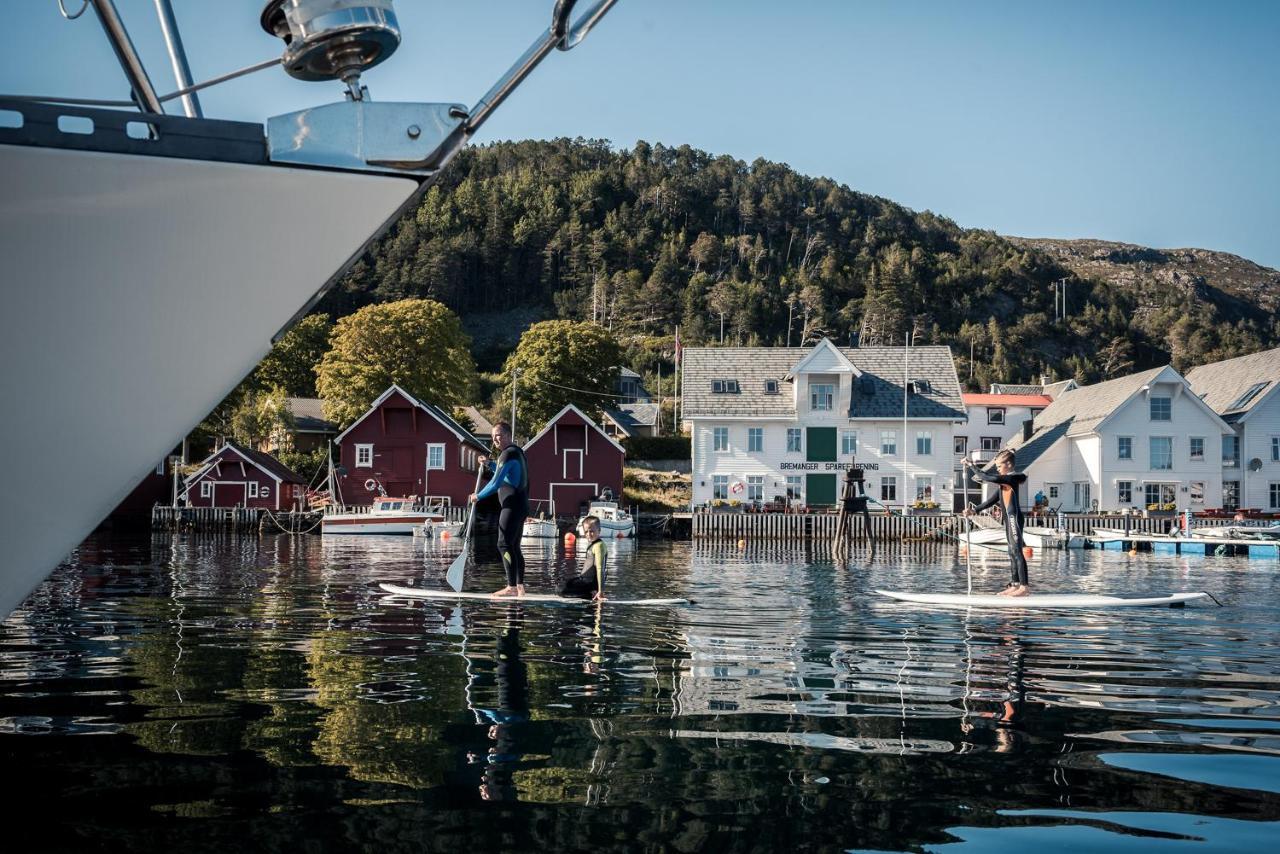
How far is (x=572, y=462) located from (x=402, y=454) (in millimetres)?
8374

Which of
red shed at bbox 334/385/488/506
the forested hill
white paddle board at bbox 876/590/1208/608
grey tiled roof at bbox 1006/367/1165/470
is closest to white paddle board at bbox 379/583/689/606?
white paddle board at bbox 876/590/1208/608

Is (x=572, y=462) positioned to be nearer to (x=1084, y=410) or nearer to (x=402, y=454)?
(x=402, y=454)

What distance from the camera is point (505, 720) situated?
6.16 metres

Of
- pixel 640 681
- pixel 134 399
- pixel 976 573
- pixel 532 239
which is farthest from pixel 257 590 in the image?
pixel 532 239

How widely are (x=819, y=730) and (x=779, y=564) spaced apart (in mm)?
19986

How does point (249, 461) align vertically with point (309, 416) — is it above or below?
below

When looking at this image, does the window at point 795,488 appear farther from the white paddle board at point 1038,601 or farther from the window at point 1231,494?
the white paddle board at point 1038,601

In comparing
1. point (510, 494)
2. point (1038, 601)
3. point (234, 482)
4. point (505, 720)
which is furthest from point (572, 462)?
point (505, 720)

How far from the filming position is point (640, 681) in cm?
756

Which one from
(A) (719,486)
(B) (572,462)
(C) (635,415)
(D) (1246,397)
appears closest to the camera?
(B) (572,462)

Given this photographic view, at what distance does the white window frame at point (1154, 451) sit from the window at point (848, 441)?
14741mm

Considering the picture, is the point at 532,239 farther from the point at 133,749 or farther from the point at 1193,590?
the point at 133,749

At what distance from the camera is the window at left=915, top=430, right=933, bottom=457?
55.4 m

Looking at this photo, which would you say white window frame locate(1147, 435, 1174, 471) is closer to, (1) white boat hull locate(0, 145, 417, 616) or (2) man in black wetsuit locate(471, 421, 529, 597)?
(2) man in black wetsuit locate(471, 421, 529, 597)
